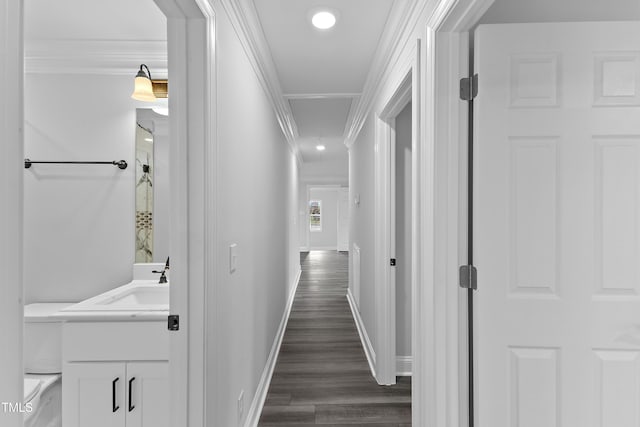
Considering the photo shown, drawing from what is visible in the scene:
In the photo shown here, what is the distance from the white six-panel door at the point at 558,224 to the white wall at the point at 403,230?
1438mm

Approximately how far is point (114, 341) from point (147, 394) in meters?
0.31

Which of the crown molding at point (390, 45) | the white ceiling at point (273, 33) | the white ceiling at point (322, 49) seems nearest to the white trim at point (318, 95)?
the white ceiling at point (322, 49)

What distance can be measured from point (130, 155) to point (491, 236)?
223cm

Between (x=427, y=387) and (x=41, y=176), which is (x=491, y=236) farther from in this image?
(x=41, y=176)

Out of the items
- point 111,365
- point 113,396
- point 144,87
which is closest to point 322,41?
point 144,87

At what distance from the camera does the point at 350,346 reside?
3.27 m

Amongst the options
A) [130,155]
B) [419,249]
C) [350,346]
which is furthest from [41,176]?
[350,346]

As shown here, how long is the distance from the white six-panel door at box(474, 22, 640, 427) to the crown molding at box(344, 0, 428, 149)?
1.62 feet

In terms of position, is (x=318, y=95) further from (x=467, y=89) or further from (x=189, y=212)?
(x=189, y=212)

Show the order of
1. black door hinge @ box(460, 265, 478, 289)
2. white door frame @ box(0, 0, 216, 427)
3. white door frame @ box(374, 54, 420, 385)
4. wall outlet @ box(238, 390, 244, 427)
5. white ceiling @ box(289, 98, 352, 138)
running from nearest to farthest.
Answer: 1. white door frame @ box(0, 0, 216, 427)
2. black door hinge @ box(460, 265, 478, 289)
3. wall outlet @ box(238, 390, 244, 427)
4. white door frame @ box(374, 54, 420, 385)
5. white ceiling @ box(289, 98, 352, 138)

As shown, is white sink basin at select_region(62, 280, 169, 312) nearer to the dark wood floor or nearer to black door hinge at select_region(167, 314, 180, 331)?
black door hinge at select_region(167, 314, 180, 331)

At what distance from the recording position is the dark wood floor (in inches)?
84.4

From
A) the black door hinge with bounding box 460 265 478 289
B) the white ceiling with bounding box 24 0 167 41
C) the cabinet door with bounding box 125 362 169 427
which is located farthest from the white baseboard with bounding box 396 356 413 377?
the white ceiling with bounding box 24 0 167 41

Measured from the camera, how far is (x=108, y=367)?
156 cm
